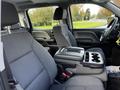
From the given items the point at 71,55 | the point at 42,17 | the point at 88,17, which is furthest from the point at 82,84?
the point at 42,17

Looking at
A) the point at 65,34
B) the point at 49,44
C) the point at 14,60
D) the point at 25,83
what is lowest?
the point at 49,44

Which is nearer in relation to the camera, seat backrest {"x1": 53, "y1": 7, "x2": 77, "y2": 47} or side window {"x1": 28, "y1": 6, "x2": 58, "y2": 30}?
seat backrest {"x1": 53, "y1": 7, "x2": 77, "y2": 47}

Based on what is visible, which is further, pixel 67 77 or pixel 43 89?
pixel 67 77

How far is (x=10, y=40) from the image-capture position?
1.77 meters

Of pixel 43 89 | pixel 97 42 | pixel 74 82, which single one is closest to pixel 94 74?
pixel 74 82

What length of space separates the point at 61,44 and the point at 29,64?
1.69m

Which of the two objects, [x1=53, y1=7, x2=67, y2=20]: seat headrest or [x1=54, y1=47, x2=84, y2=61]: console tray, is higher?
[x1=53, y1=7, x2=67, y2=20]: seat headrest

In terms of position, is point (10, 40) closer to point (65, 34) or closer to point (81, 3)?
point (65, 34)

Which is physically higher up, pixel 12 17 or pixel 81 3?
pixel 12 17

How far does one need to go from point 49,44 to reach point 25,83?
2538mm

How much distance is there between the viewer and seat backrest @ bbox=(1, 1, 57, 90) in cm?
164

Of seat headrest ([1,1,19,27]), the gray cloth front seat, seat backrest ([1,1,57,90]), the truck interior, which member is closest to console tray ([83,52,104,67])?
the truck interior

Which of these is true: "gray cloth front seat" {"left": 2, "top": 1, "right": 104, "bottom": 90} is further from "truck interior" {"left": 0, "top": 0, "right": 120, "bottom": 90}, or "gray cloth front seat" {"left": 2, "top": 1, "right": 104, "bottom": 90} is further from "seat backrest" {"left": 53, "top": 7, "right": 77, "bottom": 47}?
"seat backrest" {"left": 53, "top": 7, "right": 77, "bottom": 47}

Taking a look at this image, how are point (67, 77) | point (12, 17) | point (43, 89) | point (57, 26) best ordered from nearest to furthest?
point (12, 17), point (43, 89), point (67, 77), point (57, 26)
